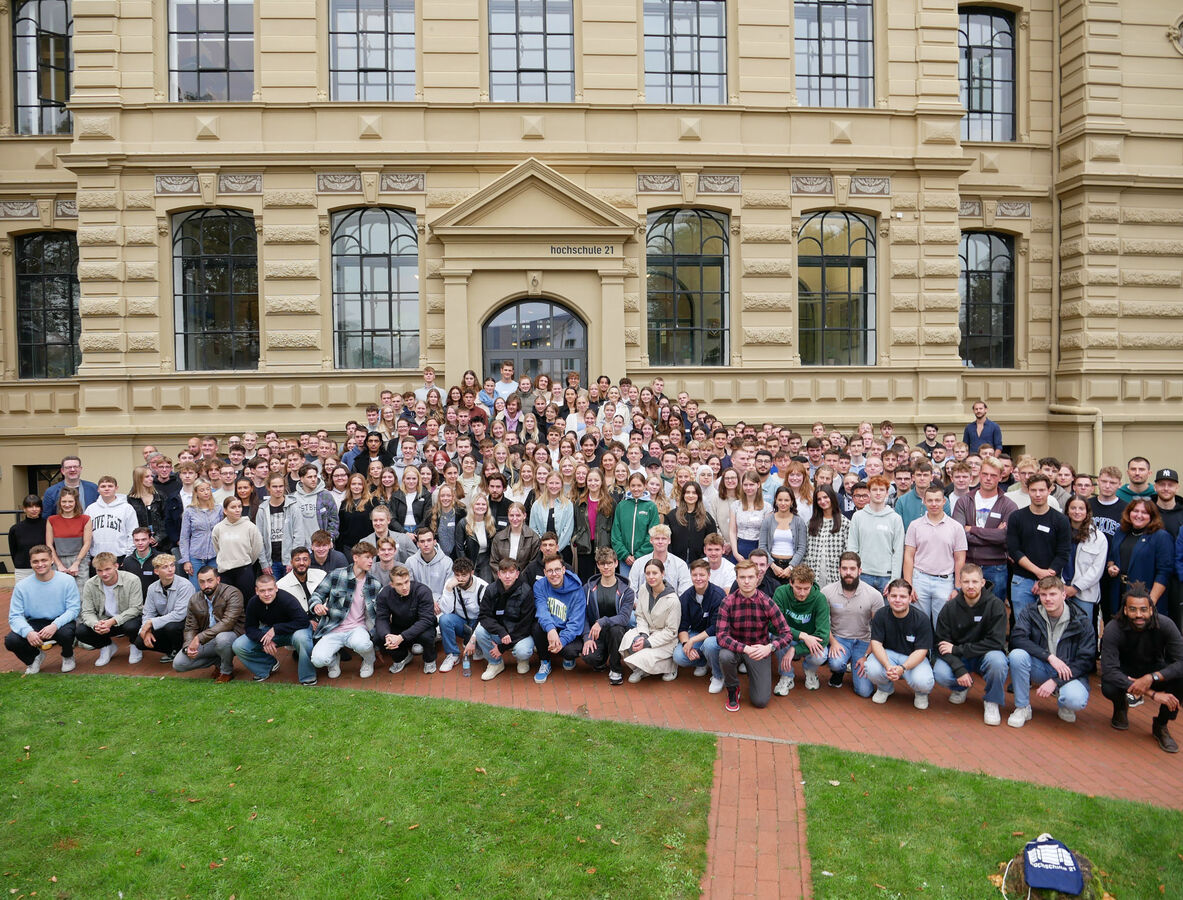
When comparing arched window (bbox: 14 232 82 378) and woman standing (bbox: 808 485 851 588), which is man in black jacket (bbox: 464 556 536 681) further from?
arched window (bbox: 14 232 82 378)

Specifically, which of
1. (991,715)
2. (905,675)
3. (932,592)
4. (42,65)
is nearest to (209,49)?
(42,65)

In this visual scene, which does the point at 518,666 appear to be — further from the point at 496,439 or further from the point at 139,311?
the point at 139,311

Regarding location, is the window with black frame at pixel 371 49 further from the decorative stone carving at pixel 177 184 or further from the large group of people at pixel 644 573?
the large group of people at pixel 644 573

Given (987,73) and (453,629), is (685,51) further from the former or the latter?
(453,629)

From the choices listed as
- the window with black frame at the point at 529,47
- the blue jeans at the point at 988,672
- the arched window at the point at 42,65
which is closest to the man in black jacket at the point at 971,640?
the blue jeans at the point at 988,672

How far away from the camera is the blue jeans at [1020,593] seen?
885cm

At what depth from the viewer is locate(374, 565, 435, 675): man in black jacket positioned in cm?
888

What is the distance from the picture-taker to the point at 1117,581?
8844 millimetres

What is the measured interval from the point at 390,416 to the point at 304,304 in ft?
17.3

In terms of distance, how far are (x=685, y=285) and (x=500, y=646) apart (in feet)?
37.1

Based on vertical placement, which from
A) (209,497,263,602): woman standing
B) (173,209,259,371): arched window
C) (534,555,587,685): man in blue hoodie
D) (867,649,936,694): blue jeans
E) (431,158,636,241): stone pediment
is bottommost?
(867,649,936,694): blue jeans

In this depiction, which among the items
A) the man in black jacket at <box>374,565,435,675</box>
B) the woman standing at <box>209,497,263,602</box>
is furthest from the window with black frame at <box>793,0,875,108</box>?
the woman standing at <box>209,497,263,602</box>

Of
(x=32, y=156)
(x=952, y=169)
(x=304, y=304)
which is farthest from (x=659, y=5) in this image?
(x=32, y=156)

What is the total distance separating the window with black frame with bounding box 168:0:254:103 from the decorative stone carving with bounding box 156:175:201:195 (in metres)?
1.70
